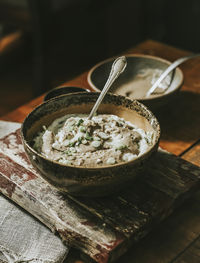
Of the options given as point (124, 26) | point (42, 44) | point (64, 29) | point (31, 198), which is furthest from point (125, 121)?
point (124, 26)

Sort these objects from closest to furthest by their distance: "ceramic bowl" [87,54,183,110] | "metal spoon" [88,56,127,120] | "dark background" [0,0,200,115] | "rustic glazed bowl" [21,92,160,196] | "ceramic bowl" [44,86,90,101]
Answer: "rustic glazed bowl" [21,92,160,196] < "metal spoon" [88,56,127,120] < "ceramic bowl" [44,86,90,101] < "ceramic bowl" [87,54,183,110] < "dark background" [0,0,200,115]

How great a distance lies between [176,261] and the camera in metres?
0.93

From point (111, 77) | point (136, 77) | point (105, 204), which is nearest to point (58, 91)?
point (111, 77)

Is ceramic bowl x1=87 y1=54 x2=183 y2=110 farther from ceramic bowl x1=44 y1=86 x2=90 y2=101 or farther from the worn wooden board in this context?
the worn wooden board

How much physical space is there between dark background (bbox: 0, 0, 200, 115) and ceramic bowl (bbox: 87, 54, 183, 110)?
1.23 m

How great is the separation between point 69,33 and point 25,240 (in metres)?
2.34

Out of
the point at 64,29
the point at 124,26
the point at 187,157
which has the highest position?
the point at 187,157

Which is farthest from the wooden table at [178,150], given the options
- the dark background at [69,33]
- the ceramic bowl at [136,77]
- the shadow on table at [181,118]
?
the dark background at [69,33]

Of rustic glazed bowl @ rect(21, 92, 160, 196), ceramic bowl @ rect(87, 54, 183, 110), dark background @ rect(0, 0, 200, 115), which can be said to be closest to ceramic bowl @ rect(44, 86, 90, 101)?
ceramic bowl @ rect(87, 54, 183, 110)

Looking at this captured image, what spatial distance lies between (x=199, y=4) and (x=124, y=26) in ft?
2.19

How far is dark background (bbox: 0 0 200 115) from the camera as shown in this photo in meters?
2.73

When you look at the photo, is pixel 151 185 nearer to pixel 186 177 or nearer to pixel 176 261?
pixel 186 177

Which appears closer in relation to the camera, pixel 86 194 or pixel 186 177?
pixel 86 194

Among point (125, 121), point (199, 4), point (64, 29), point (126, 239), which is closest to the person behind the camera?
point (126, 239)
